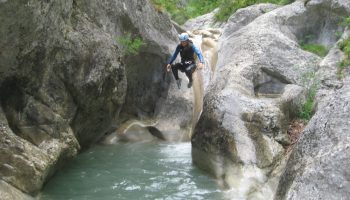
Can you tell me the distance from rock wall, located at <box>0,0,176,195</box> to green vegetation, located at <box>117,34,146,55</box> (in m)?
0.18

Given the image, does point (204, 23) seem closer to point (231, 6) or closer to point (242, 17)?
point (231, 6)

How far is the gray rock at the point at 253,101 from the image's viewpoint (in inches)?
452

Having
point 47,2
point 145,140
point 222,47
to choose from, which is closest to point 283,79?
point 222,47

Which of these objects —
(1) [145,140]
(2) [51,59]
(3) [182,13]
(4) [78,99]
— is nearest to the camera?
(2) [51,59]

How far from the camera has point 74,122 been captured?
1268cm

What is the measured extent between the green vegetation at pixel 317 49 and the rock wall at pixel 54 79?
20.5 feet

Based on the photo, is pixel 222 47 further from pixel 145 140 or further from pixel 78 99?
pixel 78 99

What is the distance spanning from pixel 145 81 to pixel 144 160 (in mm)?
4898

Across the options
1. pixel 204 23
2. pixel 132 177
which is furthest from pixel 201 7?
pixel 132 177

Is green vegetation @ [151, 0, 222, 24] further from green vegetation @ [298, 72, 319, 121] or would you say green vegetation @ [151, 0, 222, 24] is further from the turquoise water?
green vegetation @ [298, 72, 319, 121]

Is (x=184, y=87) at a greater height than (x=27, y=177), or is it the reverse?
(x=184, y=87)

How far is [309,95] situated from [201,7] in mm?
21899

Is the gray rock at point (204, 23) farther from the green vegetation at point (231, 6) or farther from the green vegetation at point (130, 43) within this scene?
the green vegetation at point (130, 43)

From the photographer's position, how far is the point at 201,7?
112ft
